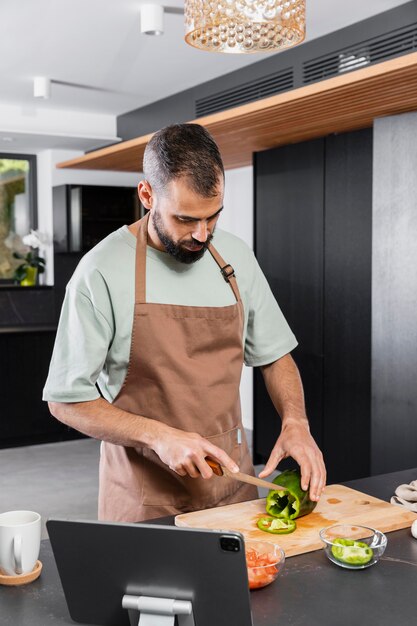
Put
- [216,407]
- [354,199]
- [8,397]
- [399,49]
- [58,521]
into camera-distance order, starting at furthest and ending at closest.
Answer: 1. [8,397]
2. [354,199]
3. [399,49]
4. [216,407]
5. [58,521]

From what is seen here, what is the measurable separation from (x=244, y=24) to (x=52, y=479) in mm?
4032

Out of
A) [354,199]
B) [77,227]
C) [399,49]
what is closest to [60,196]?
[77,227]

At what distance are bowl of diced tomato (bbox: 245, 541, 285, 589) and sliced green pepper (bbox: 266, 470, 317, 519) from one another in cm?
23

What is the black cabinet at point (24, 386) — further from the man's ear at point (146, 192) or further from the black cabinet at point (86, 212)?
the man's ear at point (146, 192)

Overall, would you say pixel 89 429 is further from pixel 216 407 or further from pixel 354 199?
pixel 354 199

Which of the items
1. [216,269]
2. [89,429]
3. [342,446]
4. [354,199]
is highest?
[354,199]

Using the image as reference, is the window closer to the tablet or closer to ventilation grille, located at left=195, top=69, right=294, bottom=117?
ventilation grille, located at left=195, top=69, right=294, bottom=117

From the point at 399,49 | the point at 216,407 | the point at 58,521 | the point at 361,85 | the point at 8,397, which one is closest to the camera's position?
the point at 58,521

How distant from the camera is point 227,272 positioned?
6.98ft

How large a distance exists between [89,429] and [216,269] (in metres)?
0.58

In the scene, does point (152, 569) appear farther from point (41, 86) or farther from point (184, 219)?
point (41, 86)

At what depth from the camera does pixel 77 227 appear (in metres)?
6.82

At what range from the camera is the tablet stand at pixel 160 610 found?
1165 millimetres

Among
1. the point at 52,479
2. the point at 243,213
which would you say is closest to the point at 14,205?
the point at 243,213
